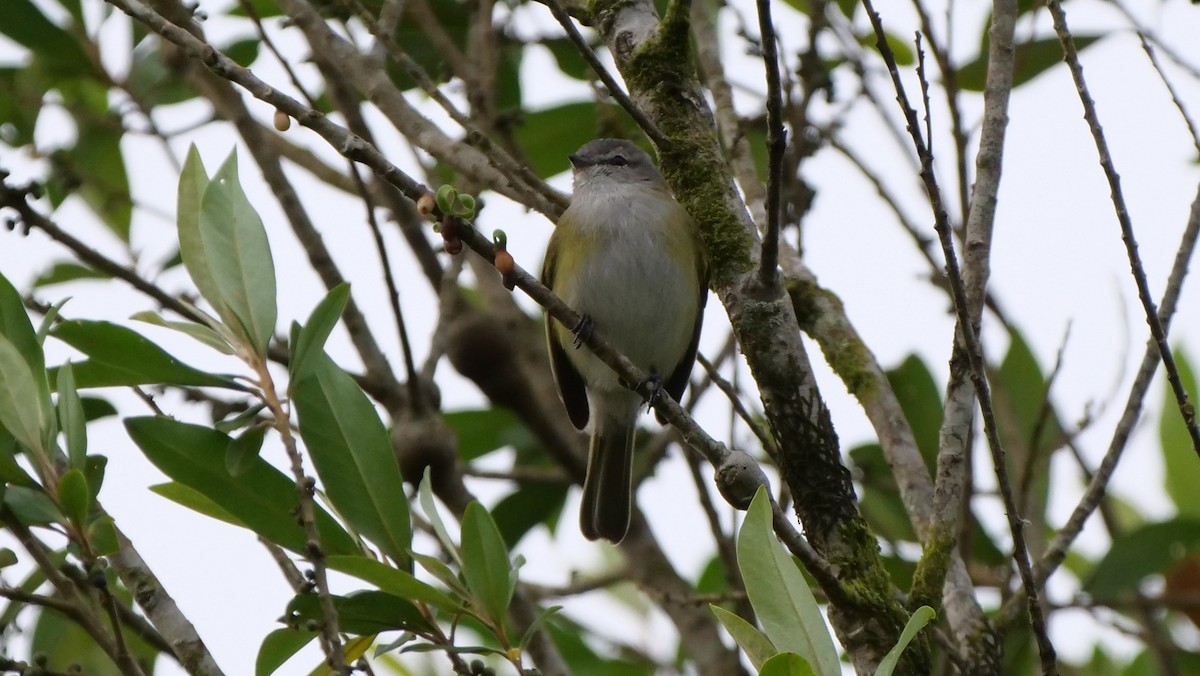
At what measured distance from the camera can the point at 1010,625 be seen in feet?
9.60

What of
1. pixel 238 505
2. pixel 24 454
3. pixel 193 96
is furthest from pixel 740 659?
pixel 193 96

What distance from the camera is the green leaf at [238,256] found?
2.65 meters

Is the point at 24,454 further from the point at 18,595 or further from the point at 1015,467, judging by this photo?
the point at 1015,467

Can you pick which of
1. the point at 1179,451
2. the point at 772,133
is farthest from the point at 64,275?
the point at 1179,451

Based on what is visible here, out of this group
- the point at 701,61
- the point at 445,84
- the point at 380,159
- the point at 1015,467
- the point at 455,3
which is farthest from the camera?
the point at 455,3

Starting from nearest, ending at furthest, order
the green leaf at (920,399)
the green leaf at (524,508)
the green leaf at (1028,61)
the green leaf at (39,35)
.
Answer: the green leaf at (1028,61), the green leaf at (920,399), the green leaf at (39,35), the green leaf at (524,508)

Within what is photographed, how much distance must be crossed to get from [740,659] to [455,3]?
2751 mm

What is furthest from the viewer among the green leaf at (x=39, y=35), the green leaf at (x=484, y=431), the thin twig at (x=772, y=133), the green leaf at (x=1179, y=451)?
the green leaf at (x=484, y=431)

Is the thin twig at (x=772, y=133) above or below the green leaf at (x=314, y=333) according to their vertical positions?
above

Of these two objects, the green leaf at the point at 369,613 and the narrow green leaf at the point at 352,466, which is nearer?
the green leaf at the point at 369,613

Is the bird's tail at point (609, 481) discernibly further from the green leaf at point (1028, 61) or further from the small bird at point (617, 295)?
the green leaf at point (1028, 61)

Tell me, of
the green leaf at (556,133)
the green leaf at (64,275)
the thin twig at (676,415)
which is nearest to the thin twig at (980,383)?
the thin twig at (676,415)

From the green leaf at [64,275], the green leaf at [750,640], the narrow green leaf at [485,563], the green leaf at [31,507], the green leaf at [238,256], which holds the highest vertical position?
the green leaf at [64,275]

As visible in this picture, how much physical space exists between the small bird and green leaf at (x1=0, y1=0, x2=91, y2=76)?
1940 millimetres
